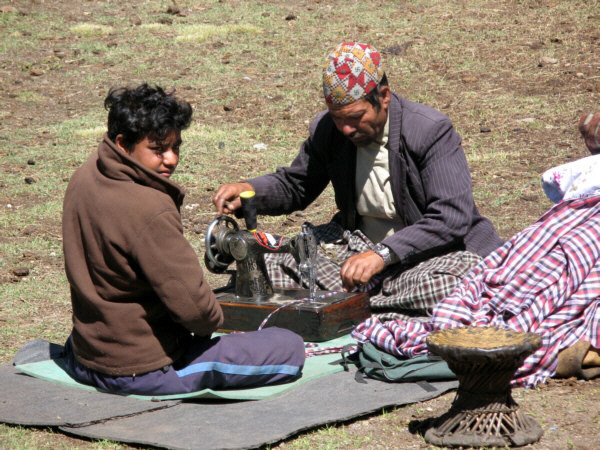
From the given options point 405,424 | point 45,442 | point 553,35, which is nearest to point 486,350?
point 405,424

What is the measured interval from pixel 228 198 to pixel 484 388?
2242 mm

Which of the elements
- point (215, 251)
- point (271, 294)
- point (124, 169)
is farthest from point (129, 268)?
point (271, 294)

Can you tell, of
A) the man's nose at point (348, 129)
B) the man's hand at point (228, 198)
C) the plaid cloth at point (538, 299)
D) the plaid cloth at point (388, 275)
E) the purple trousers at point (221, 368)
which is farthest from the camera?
the man's hand at point (228, 198)

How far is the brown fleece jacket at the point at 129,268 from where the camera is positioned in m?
3.82

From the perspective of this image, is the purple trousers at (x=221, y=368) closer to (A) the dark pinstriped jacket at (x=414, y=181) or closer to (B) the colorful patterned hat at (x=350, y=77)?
(A) the dark pinstriped jacket at (x=414, y=181)

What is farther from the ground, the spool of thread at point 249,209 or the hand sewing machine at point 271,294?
the spool of thread at point 249,209

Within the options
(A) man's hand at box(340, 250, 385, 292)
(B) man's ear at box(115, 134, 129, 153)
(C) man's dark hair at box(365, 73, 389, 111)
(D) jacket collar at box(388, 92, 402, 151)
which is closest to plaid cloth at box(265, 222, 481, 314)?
(A) man's hand at box(340, 250, 385, 292)

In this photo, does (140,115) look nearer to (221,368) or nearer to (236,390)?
(221,368)

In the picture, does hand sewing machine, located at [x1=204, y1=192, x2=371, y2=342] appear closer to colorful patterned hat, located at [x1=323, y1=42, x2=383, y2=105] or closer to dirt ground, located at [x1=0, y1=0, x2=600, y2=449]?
colorful patterned hat, located at [x1=323, y1=42, x2=383, y2=105]

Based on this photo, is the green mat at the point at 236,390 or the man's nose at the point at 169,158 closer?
the man's nose at the point at 169,158

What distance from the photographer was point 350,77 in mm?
4828

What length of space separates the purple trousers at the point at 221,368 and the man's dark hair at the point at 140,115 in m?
1.00

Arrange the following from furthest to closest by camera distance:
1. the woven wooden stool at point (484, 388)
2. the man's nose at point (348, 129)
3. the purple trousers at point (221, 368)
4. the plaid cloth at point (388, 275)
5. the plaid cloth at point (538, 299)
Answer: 1. the man's nose at point (348, 129)
2. the plaid cloth at point (388, 275)
3. the plaid cloth at point (538, 299)
4. the purple trousers at point (221, 368)
5. the woven wooden stool at point (484, 388)

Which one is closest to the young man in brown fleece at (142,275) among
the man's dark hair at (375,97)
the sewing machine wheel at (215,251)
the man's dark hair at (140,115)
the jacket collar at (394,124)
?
the man's dark hair at (140,115)
